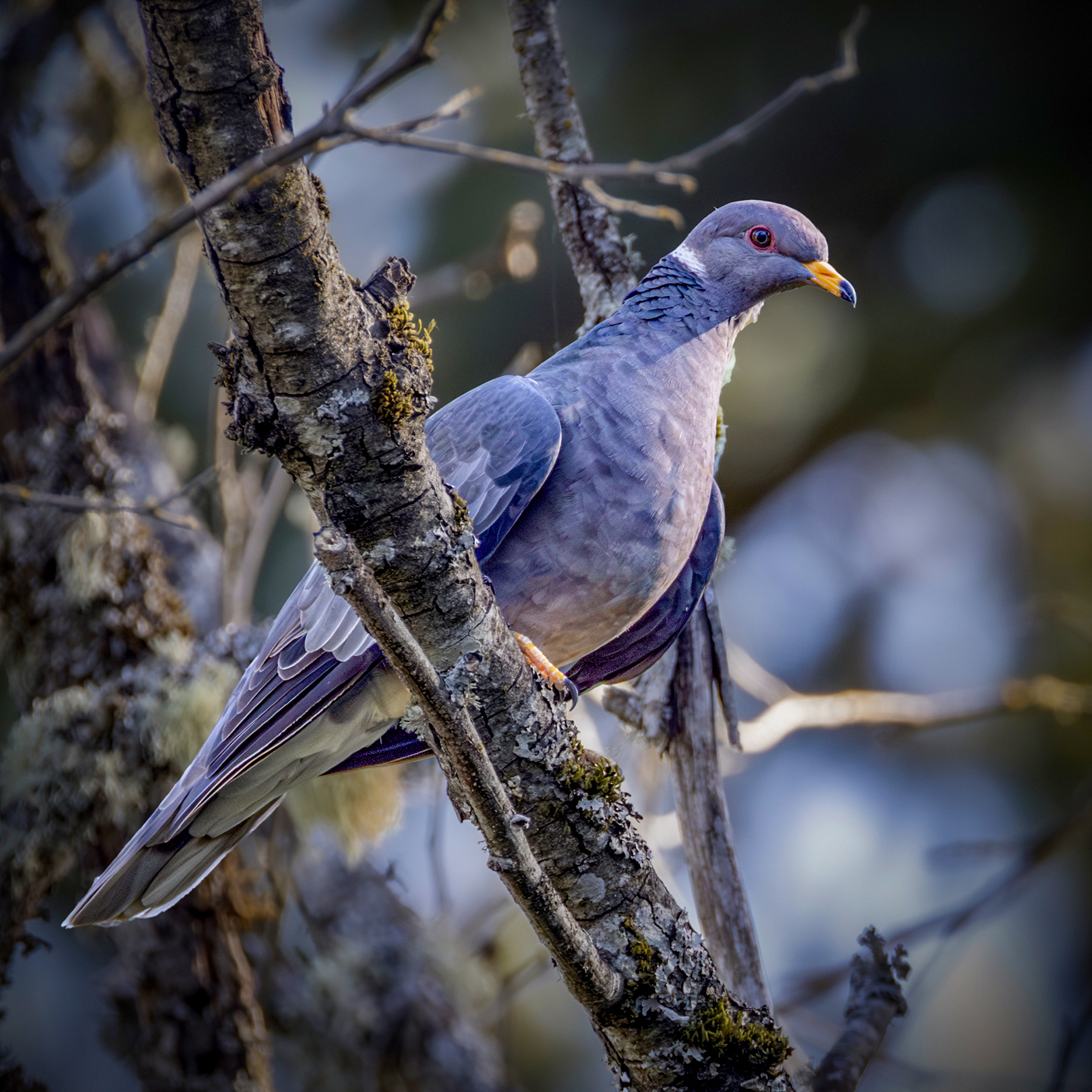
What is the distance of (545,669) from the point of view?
178 cm

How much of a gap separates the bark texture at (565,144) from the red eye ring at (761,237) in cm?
34

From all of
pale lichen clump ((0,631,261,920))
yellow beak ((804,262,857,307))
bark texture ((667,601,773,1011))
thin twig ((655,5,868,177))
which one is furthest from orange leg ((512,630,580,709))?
pale lichen clump ((0,631,261,920))

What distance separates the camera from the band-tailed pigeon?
178 cm

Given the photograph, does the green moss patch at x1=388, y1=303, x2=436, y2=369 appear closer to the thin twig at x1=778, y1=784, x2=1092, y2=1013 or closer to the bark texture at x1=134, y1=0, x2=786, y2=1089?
the bark texture at x1=134, y1=0, x2=786, y2=1089

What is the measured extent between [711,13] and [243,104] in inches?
208

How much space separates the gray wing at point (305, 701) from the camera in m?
1.75

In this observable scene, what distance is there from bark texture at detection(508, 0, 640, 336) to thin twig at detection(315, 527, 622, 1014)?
145 cm

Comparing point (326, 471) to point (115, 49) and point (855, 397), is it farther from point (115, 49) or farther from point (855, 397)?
point (855, 397)

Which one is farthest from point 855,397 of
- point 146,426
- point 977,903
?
point 146,426

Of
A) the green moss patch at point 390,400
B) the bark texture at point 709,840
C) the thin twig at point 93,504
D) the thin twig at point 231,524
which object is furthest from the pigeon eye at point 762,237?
the thin twig at point 231,524

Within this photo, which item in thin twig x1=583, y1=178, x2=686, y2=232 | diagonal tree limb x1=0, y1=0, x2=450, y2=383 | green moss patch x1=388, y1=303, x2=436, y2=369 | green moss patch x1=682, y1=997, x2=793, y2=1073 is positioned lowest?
A: green moss patch x1=682, y1=997, x2=793, y2=1073

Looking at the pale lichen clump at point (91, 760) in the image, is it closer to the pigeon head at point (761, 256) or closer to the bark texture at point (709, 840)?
the bark texture at point (709, 840)

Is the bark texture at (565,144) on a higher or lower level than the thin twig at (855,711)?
higher

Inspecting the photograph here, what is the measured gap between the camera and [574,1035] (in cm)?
610
